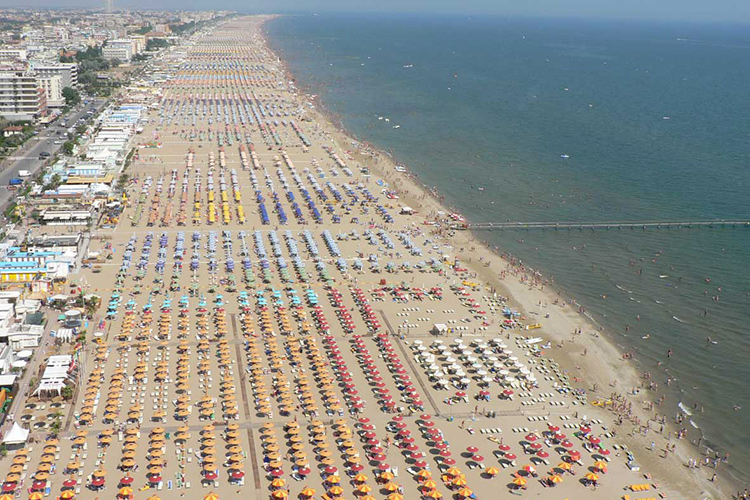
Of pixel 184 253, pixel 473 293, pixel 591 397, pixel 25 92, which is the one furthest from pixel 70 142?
pixel 591 397

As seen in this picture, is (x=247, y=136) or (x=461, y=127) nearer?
(x=247, y=136)

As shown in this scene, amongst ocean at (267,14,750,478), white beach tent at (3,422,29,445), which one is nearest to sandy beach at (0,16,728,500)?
white beach tent at (3,422,29,445)

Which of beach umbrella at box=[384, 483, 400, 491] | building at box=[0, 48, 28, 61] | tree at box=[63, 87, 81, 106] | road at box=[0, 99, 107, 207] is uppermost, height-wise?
building at box=[0, 48, 28, 61]

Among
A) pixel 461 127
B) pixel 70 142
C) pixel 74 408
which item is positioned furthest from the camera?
pixel 461 127

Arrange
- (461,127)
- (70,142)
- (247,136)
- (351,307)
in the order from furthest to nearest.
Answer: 1. (461,127)
2. (247,136)
3. (70,142)
4. (351,307)

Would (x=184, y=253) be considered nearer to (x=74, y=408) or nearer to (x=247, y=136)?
(x=74, y=408)

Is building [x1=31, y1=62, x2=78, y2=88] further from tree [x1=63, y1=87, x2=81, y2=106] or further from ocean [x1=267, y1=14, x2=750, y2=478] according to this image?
ocean [x1=267, y1=14, x2=750, y2=478]

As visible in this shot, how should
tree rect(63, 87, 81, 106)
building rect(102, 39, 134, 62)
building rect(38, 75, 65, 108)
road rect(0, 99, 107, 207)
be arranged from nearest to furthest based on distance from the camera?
road rect(0, 99, 107, 207), building rect(38, 75, 65, 108), tree rect(63, 87, 81, 106), building rect(102, 39, 134, 62)

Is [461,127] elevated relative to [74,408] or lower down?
elevated

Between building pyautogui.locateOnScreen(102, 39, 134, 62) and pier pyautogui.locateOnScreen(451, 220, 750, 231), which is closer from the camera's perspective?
pier pyautogui.locateOnScreen(451, 220, 750, 231)
